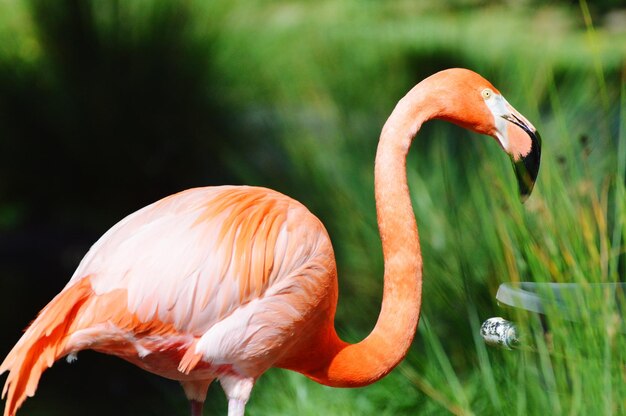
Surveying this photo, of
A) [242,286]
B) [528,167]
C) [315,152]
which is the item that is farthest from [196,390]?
[315,152]

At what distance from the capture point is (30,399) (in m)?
2.81

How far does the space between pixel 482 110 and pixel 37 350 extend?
89cm

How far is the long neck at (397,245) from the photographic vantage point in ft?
5.45

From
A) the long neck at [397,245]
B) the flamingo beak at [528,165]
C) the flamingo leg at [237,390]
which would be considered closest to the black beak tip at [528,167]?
the flamingo beak at [528,165]

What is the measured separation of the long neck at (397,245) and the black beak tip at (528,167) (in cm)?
20

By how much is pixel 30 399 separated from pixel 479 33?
76.8 inches

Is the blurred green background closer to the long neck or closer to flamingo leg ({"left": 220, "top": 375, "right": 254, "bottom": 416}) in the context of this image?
the long neck

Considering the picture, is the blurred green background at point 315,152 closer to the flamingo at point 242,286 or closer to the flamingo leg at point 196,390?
the flamingo at point 242,286

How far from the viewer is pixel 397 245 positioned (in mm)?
1669

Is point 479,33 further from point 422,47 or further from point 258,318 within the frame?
point 258,318

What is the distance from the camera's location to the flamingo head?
166 centimetres

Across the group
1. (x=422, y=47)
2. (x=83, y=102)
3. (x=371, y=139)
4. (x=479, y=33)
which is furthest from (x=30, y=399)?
(x=479, y=33)

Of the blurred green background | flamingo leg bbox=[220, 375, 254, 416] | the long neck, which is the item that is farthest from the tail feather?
the blurred green background

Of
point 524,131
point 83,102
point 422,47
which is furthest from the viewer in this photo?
point 83,102
